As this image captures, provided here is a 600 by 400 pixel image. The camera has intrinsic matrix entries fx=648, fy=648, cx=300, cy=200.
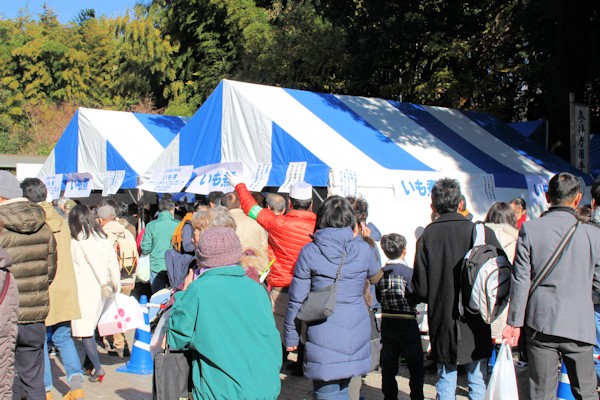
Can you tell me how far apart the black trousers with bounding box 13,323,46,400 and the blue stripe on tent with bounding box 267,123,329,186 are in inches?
161

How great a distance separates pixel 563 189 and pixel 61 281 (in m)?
3.80

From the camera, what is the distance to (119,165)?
11.6 metres

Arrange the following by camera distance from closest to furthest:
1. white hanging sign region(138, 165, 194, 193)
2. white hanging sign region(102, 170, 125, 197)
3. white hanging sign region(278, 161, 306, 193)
Result: white hanging sign region(278, 161, 306, 193) < white hanging sign region(138, 165, 194, 193) < white hanging sign region(102, 170, 125, 197)

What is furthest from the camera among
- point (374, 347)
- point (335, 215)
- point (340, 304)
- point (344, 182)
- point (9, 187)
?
point (344, 182)

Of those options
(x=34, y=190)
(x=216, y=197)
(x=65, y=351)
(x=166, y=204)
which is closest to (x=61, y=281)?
(x=65, y=351)

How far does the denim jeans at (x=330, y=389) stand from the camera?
3.95 metres

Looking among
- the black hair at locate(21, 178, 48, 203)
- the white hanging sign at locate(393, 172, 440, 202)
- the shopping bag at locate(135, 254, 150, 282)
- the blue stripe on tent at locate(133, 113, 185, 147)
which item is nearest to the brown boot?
the black hair at locate(21, 178, 48, 203)

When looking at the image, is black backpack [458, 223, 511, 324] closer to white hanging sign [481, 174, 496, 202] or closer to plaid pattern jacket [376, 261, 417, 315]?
plaid pattern jacket [376, 261, 417, 315]

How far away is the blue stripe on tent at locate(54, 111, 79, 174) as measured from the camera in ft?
41.4

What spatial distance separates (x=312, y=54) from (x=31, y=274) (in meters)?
15.5

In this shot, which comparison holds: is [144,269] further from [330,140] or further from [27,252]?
[27,252]

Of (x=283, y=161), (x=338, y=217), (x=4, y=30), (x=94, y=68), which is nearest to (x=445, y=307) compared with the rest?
(x=338, y=217)

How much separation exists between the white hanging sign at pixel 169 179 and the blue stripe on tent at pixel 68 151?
10.9ft

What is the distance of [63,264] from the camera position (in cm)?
521
